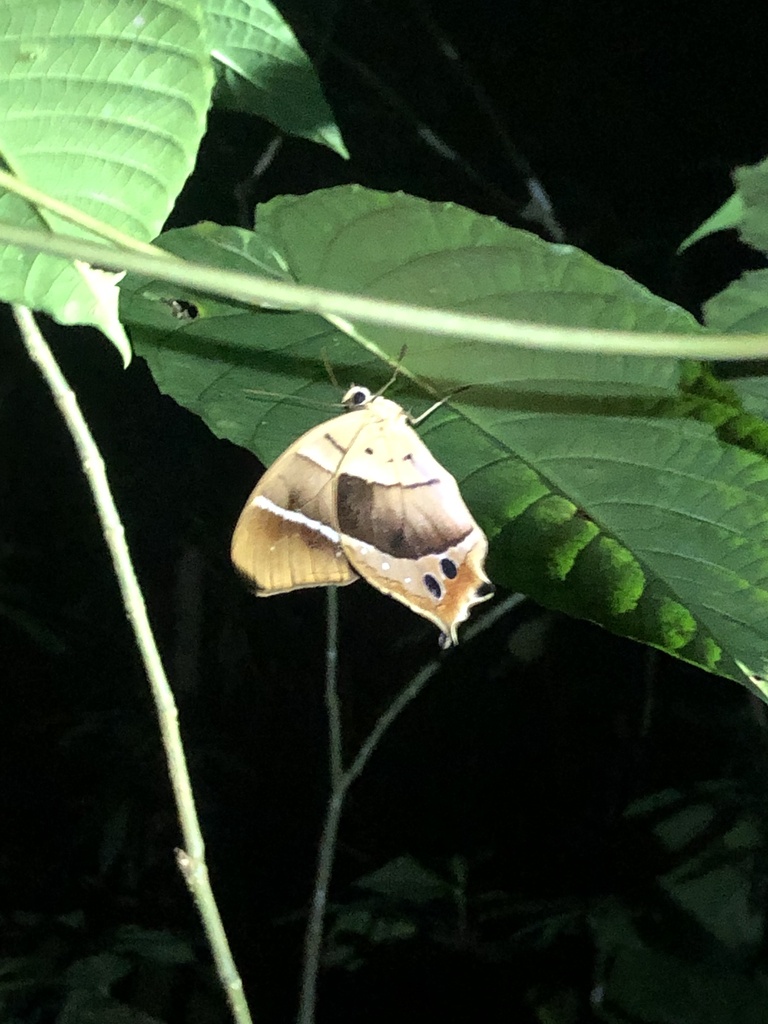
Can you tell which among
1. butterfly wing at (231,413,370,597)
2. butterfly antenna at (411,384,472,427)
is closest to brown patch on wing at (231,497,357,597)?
butterfly wing at (231,413,370,597)

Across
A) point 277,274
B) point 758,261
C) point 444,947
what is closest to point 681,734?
point 444,947

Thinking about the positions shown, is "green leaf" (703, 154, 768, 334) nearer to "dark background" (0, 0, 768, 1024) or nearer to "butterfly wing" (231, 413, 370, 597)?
"butterfly wing" (231, 413, 370, 597)

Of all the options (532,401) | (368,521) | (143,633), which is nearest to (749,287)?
(532,401)

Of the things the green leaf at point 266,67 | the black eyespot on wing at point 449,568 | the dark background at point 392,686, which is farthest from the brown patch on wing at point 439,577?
the dark background at point 392,686

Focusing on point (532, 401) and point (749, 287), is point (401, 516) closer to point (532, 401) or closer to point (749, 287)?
point (532, 401)

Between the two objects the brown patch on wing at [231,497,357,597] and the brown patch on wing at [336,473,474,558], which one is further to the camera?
the brown patch on wing at [231,497,357,597]
